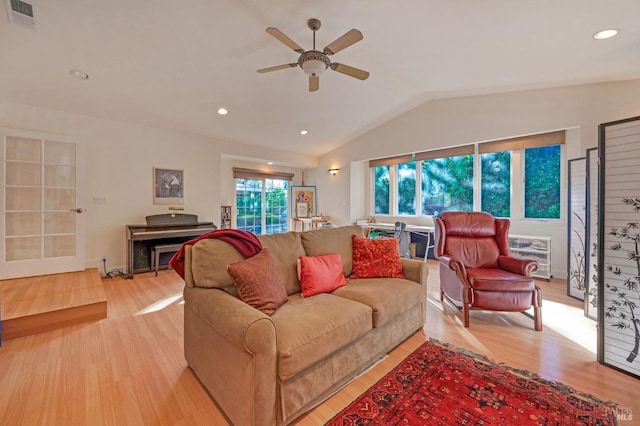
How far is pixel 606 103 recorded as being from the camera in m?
3.33

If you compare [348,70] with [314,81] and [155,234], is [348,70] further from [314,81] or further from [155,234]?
[155,234]

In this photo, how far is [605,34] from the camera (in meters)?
2.39

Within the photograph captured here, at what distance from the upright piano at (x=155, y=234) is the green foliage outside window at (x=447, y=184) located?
4504 mm

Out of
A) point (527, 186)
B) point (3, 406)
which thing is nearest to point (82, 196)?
point (3, 406)

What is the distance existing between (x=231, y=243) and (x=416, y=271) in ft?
5.41

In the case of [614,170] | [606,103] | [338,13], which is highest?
[338,13]

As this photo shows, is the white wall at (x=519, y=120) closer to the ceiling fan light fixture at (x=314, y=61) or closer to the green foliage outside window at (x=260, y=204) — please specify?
the green foliage outside window at (x=260, y=204)

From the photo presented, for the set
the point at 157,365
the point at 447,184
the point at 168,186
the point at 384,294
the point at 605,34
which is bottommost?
the point at 157,365

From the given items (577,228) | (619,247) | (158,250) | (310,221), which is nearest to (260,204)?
(310,221)

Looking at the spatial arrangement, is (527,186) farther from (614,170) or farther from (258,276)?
(258,276)

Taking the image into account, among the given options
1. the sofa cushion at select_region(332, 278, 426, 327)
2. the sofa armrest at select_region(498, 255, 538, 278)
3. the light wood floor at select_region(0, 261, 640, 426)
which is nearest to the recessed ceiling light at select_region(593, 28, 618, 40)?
the sofa armrest at select_region(498, 255, 538, 278)

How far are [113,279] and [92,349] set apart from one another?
2317 millimetres

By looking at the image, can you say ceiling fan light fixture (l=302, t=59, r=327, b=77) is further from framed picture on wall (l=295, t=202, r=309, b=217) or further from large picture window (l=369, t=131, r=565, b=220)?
framed picture on wall (l=295, t=202, r=309, b=217)

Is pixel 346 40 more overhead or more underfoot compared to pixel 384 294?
more overhead
